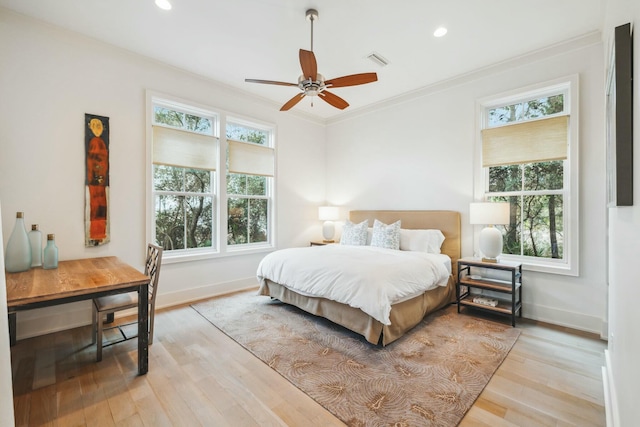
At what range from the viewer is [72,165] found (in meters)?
2.99

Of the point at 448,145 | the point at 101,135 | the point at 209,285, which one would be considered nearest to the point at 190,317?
the point at 209,285

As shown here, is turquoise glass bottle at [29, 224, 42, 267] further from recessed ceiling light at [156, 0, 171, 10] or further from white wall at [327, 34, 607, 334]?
white wall at [327, 34, 607, 334]

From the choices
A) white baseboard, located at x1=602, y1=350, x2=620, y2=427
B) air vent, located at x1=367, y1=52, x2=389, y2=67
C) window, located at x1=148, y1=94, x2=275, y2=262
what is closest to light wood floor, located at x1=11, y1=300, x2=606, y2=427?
white baseboard, located at x1=602, y1=350, x2=620, y2=427

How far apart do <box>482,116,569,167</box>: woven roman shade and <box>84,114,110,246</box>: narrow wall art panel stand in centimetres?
465

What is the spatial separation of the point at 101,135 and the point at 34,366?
230 cm

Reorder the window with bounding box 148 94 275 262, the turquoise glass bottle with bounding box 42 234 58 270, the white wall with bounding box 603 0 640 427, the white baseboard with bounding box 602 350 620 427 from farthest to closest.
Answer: the window with bounding box 148 94 275 262
the turquoise glass bottle with bounding box 42 234 58 270
the white baseboard with bounding box 602 350 620 427
the white wall with bounding box 603 0 640 427

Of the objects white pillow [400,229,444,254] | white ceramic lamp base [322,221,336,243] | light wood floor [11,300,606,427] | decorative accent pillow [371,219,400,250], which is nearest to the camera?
light wood floor [11,300,606,427]

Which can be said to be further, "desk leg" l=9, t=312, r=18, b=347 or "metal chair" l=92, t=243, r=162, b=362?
"desk leg" l=9, t=312, r=18, b=347

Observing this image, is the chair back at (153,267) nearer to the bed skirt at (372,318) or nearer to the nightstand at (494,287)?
the bed skirt at (372,318)

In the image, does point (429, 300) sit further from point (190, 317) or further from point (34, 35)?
point (34, 35)

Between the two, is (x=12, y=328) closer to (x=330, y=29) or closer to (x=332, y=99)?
(x=332, y=99)

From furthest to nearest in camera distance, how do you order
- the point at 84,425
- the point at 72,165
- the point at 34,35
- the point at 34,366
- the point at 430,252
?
the point at 430,252, the point at 72,165, the point at 34,35, the point at 34,366, the point at 84,425

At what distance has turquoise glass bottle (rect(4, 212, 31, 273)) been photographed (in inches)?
89.8

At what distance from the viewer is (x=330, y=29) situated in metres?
2.87
